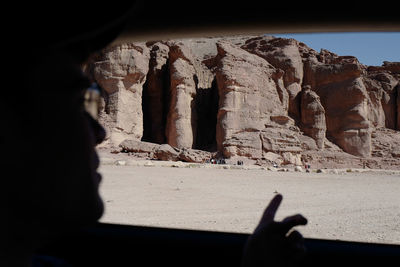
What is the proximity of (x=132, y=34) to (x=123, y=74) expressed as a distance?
79.2 ft

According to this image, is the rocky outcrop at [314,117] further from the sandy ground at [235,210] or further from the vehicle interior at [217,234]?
the vehicle interior at [217,234]

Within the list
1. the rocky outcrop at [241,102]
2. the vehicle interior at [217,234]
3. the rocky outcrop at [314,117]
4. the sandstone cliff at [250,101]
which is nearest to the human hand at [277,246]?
the vehicle interior at [217,234]

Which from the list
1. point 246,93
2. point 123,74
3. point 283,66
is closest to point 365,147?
point 283,66

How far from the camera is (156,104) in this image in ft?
105

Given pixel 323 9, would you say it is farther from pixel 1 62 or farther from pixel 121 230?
pixel 121 230

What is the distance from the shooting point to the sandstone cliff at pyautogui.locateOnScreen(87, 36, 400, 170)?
2544 centimetres

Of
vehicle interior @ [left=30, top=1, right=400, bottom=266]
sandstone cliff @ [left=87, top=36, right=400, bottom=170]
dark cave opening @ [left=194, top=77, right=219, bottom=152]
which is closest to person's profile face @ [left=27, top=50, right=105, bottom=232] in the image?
vehicle interior @ [left=30, top=1, right=400, bottom=266]

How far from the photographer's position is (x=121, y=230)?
214 cm

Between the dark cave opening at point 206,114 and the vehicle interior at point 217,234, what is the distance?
2937 cm

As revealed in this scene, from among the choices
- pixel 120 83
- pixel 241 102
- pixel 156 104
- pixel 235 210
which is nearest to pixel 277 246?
pixel 235 210

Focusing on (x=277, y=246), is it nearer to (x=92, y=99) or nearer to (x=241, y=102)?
(x=92, y=99)

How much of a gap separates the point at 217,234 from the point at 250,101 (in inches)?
1032

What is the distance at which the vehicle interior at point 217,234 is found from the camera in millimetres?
1755

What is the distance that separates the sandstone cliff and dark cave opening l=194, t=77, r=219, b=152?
0.34ft
